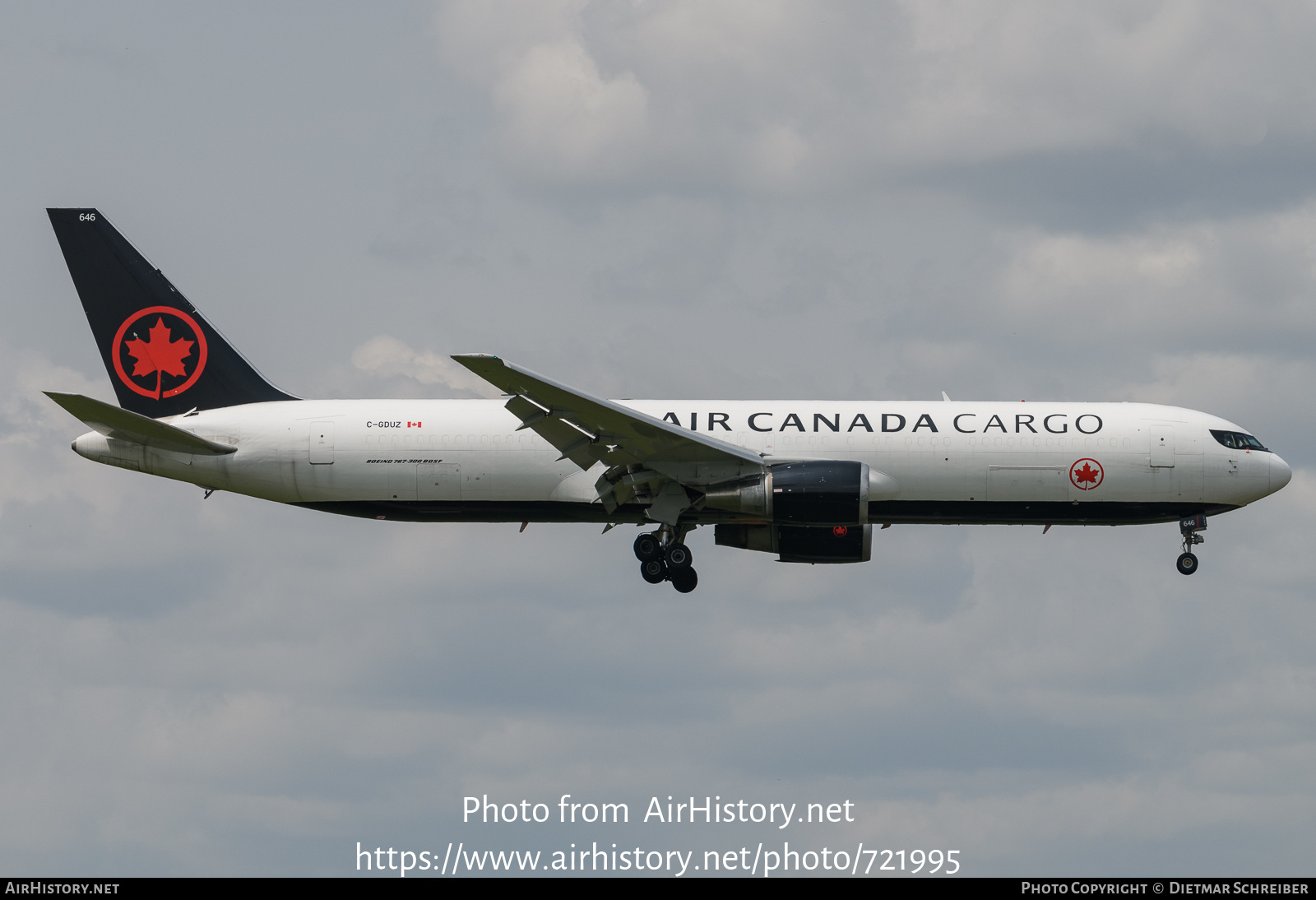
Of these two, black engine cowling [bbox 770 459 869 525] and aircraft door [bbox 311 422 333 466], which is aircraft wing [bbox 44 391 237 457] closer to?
aircraft door [bbox 311 422 333 466]

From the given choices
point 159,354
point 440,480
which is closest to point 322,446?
point 440,480

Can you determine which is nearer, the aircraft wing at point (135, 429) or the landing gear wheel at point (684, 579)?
the aircraft wing at point (135, 429)

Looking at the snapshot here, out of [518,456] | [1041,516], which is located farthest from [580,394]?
[1041,516]

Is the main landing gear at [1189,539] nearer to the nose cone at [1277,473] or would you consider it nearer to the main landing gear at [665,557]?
the nose cone at [1277,473]

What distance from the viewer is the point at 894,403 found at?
41.2 meters

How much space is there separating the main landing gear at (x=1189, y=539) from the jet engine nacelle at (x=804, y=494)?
33.7 ft

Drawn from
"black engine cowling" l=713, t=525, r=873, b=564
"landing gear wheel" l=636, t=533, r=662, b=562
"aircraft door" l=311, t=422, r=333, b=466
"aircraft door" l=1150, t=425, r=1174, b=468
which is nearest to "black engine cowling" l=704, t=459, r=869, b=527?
"black engine cowling" l=713, t=525, r=873, b=564

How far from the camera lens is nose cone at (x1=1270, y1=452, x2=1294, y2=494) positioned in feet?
137

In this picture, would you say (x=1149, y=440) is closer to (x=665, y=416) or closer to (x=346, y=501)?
(x=665, y=416)

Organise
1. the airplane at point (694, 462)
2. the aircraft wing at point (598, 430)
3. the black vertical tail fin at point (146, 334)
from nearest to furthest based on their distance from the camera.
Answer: the aircraft wing at point (598, 430) < the airplane at point (694, 462) < the black vertical tail fin at point (146, 334)

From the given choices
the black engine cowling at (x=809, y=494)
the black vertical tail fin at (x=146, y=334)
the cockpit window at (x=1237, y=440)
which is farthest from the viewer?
the black vertical tail fin at (x=146, y=334)

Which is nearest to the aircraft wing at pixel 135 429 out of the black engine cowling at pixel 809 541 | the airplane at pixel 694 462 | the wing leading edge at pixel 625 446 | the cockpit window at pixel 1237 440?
the airplane at pixel 694 462

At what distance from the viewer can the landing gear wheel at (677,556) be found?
4088cm

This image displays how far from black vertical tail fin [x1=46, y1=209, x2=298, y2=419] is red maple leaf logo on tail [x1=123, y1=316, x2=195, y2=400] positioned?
0.08 ft
